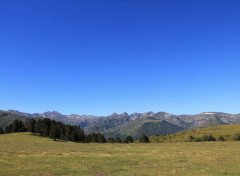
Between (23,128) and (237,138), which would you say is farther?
(23,128)

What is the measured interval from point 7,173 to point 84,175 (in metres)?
9.65

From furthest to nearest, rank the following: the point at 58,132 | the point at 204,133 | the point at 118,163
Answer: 1. the point at 58,132
2. the point at 204,133
3. the point at 118,163

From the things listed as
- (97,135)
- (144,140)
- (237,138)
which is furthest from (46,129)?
(237,138)

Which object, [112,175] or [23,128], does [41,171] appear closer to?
[112,175]

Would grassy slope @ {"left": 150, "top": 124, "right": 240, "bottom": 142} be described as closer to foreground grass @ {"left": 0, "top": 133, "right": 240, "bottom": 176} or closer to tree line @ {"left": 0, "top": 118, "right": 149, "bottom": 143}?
tree line @ {"left": 0, "top": 118, "right": 149, "bottom": 143}

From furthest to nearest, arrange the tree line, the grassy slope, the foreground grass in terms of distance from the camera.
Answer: the tree line, the grassy slope, the foreground grass

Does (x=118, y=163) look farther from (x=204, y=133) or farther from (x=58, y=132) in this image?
(x=58, y=132)

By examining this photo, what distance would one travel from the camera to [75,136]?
461 feet

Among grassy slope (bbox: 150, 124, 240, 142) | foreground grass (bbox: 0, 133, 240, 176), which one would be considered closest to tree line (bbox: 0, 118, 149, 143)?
grassy slope (bbox: 150, 124, 240, 142)

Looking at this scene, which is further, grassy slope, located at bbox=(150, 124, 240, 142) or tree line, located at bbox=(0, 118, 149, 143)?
tree line, located at bbox=(0, 118, 149, 143)

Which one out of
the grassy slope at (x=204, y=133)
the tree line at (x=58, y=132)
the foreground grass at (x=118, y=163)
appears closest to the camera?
the foreground grass at (x=118, y=163)

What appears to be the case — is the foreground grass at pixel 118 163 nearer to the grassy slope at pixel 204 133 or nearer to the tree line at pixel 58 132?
the grassy slope at pixel 204 133

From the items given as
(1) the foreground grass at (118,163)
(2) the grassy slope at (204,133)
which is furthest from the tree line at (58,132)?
(1) the foreground grass at (118,163)

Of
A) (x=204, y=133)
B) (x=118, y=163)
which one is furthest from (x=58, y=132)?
(x=118, y=163)
